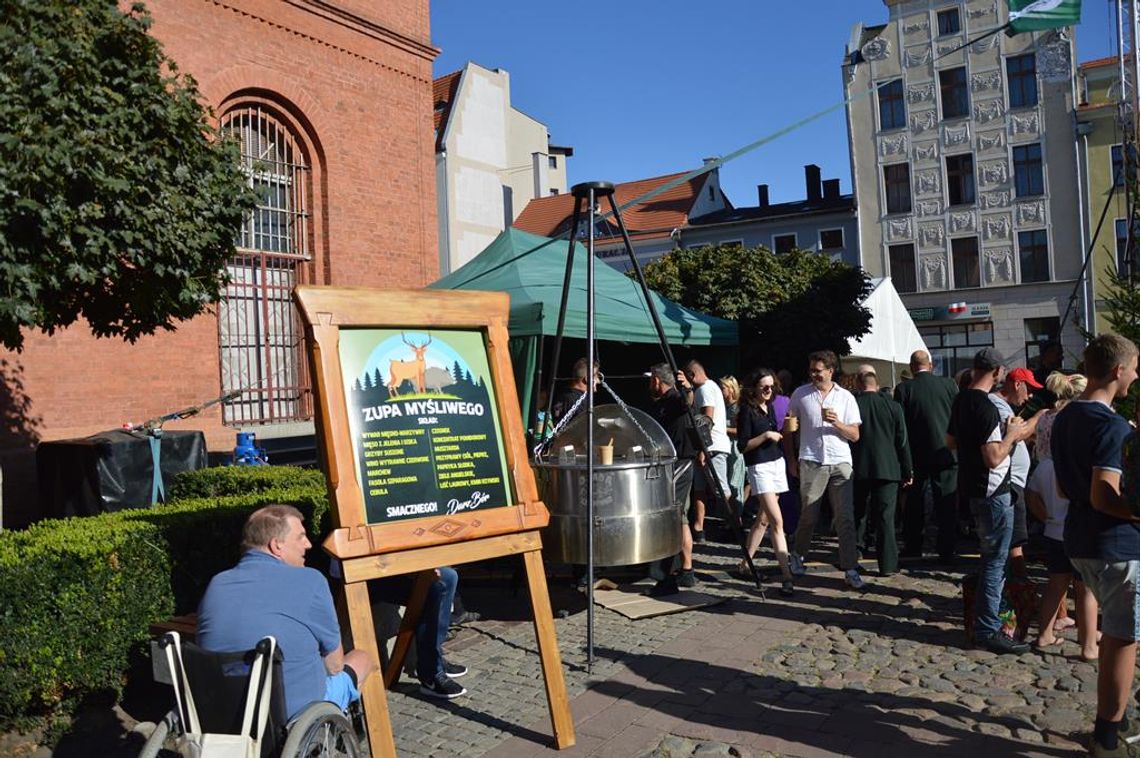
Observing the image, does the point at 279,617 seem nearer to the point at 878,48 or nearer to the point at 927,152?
the point at 927,152

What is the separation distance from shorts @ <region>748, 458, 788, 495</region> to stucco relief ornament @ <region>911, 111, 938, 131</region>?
32.3 m

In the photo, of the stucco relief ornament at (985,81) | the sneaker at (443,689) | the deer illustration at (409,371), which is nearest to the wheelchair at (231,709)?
the deer illustration at (409,371)

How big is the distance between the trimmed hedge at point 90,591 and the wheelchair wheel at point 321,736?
1848 mm

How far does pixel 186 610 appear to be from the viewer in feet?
18.3

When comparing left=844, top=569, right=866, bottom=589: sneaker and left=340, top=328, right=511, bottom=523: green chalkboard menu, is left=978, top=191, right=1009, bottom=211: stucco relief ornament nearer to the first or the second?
left=844, top=569, right=866, bottom=589: sneaker

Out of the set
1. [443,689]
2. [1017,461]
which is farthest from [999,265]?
[443,689]

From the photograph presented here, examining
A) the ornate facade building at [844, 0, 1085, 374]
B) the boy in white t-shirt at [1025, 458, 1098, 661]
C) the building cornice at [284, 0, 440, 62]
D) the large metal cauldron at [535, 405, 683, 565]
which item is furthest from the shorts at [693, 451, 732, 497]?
the ornate facade building at [844, 0, 1085, 374]

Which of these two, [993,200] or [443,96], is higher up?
[443,96]

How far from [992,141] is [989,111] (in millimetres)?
1125

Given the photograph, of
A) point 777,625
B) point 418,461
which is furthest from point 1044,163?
point 418,461

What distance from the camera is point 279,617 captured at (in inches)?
136

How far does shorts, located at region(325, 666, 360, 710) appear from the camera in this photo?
3.66 m

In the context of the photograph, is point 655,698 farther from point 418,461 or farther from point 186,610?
point 186,610

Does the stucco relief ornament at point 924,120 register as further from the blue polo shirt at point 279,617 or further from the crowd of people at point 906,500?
the blue polo shirt at point 279,617
